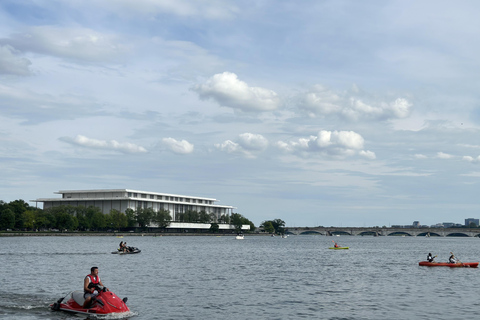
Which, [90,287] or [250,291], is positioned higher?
[90,287]

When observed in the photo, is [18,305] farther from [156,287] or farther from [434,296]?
[434,296]

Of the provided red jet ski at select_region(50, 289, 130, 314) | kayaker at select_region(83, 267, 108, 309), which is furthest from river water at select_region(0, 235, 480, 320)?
kayaker at select_region(83, 267, 108, 309)

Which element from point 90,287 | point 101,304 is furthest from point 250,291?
point 90,287

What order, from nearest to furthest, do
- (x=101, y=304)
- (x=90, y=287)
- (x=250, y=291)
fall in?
(x=101, y=304) < (x=90, y=287) < (x=250, y=291)

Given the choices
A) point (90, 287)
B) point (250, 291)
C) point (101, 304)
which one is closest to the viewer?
point (101, 304)

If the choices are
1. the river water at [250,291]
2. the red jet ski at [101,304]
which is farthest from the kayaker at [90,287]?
the river water at [250,291]

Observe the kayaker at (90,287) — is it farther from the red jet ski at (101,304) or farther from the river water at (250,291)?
the river water at (250,291)

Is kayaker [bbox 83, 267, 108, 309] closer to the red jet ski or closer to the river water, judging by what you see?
the red jet ski

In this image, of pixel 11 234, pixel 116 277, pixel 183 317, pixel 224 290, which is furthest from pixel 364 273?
pixel 11 234

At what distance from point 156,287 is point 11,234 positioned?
501 feet

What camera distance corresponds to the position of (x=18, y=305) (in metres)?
41.3

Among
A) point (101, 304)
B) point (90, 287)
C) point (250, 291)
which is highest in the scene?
point (90, 287)

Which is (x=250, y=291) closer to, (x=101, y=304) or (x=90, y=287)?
(x=101, y=304)

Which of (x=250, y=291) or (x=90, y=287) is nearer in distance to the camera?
(x=90, y=287)
